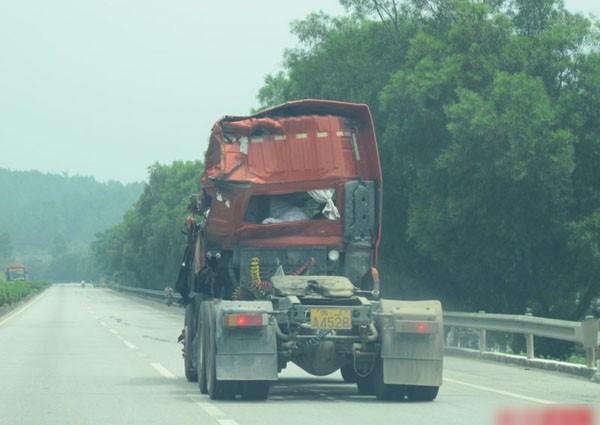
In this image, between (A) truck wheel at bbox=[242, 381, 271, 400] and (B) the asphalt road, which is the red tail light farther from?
(A) truck wheel at bbox=[242, 381, 271, 400]

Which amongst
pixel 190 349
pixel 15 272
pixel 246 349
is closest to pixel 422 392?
pixel 246 349

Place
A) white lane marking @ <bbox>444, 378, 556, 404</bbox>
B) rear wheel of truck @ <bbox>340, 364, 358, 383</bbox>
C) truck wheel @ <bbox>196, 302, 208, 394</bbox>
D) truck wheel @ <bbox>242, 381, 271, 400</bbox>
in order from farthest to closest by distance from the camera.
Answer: rear wheel of truck @ <bbox>340, 364, 358, 383</bbox> → truck wheel @ <bbox>196, 302, 208, 394</bbox> → white lane marking @ <bbox>444, 378, 556, 404</bbox> → truck wheel @ <bbox>242, 381, 271, 400</bbox>

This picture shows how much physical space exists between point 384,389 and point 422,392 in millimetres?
405

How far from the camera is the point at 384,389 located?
1374 cm

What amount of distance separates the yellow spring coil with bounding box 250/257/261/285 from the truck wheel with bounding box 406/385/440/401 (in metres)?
2.13

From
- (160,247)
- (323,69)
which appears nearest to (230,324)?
(323,69)

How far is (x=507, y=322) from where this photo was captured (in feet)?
70.7

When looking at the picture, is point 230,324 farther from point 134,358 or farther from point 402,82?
point 402,82

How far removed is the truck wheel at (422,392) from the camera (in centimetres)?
1363

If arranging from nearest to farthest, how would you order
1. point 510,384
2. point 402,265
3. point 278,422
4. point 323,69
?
1. point 278,422
2. point 510,384
3. point 402,265
4. point 323,69

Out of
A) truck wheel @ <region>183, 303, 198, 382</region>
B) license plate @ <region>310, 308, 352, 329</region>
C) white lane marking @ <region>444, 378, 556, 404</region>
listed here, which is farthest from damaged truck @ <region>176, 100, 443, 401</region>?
truck wheel @ <region>183, 303, 198, 382</region>

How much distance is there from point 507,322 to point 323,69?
24661mm

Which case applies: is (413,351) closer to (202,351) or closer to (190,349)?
(202,351)

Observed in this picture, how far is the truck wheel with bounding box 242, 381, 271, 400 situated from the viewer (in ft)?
44.2
